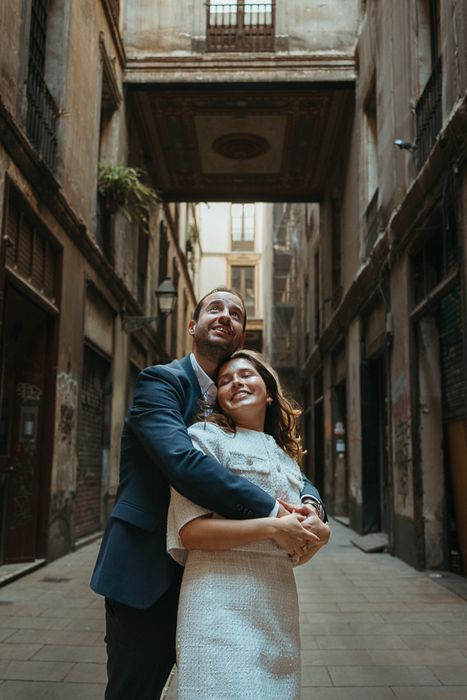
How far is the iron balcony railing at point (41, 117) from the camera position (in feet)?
27.5

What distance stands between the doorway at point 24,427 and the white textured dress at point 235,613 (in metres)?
6.42

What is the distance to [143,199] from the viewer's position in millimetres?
12859

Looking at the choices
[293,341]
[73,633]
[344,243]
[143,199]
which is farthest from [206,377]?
[293,341]

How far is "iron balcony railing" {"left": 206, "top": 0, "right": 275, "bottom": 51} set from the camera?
47.0ft

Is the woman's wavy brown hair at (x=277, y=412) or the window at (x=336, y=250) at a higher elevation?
the window at (x=336, y=250)

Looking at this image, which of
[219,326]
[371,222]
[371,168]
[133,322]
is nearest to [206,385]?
[219,326]

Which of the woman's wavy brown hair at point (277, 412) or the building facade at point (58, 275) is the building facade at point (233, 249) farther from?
the woman's wavy brown hair at point (277, 412)

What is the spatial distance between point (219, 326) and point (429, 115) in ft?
24.5

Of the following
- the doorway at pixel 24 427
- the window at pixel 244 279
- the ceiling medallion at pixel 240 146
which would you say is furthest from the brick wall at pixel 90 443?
the window at pixel 244 279

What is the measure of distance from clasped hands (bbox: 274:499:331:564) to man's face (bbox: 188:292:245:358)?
671mm

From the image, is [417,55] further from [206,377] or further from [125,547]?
[125,547]

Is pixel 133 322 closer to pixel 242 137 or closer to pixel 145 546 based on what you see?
pixel 242 137

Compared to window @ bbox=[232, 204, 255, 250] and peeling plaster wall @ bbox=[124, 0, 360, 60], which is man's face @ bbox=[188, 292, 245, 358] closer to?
peeling plaster wall @ bbox=[124, 0, 360, 60]

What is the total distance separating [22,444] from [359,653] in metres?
5.21
